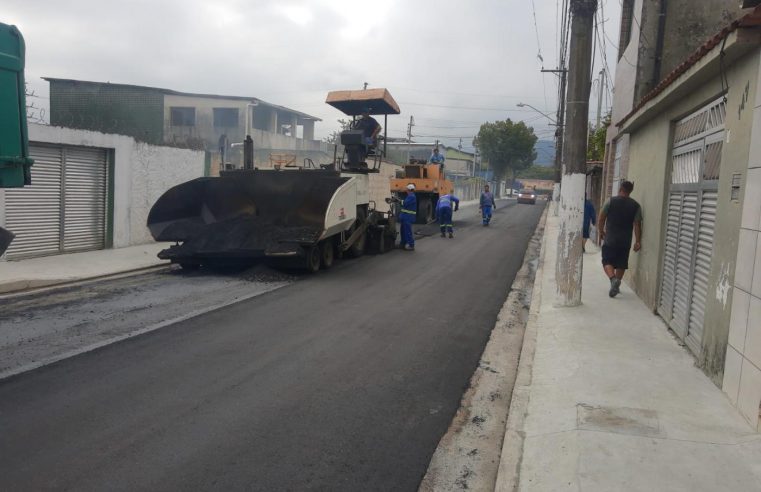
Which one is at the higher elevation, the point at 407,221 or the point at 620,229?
the point at 620,229

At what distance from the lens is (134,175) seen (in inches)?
563

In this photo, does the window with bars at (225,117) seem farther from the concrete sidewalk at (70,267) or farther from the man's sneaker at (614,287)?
the man's sneaker at (614,287)

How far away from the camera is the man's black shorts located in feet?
28.7

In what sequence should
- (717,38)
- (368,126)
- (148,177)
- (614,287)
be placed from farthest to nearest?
1. (148,177)
2. (368,126)
3. (614,287)
4. (717,38)

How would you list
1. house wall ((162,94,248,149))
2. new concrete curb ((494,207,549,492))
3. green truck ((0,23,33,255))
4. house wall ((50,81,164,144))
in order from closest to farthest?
new concrete curb ((494,207,549,492)) < green truck ((0,23,33,255)) < house wall ((50,81,164,144)) < house wall ((162,94,248,149))

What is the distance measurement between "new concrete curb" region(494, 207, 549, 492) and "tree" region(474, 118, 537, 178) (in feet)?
200

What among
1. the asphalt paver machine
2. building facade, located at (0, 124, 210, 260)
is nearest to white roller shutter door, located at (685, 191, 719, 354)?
the asphalt paver machine

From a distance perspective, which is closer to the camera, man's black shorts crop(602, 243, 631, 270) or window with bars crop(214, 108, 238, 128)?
man's black shorts crop(602, 243, 631, 270)

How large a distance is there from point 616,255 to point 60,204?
Result: 1049cm

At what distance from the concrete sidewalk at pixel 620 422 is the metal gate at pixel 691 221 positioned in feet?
1.19

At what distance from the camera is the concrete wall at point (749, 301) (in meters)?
4.11

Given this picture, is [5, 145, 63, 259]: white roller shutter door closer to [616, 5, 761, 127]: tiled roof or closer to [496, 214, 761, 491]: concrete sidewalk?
[496, 214, 761, 491]: concrete sidewalk

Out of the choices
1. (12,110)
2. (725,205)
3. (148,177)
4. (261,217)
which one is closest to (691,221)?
(725,205)

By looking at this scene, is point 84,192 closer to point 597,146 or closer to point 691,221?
point 691,221
